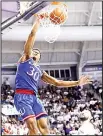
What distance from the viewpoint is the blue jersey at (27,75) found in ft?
13.1

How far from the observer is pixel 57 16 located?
436 centimetres

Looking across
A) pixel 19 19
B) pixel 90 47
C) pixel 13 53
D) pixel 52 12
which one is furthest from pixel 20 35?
pixel 52 12

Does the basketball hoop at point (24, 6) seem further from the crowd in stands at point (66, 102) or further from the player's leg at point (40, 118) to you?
the crowd in stands at point (66, 102)

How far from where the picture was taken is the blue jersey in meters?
4.01

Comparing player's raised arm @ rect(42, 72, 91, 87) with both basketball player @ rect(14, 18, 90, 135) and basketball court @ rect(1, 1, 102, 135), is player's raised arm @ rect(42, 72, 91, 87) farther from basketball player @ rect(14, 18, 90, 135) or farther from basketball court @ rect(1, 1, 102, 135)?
basketball court @ rect(1, 1, 102, 135)

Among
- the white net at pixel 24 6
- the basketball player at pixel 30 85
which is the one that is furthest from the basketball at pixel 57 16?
the white net at pixel 24 6

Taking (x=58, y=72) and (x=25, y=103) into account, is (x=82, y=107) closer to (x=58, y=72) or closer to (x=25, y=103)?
(x=58, y=72)

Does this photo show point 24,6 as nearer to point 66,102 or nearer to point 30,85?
point 30,85

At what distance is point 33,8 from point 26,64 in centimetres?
101

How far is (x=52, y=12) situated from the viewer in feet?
14.5

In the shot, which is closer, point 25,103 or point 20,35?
point 25,103

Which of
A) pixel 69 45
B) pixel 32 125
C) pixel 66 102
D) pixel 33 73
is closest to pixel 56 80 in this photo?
pixel 33 73

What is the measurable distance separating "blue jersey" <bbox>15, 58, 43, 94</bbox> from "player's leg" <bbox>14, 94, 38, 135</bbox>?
0.10m

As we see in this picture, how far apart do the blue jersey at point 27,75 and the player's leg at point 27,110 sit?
0.32 feet
